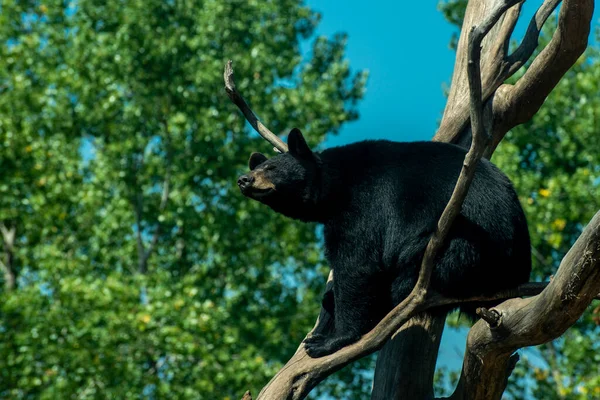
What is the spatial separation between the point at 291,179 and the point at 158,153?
11.1 meters

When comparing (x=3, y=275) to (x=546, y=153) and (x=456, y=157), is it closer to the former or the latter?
(x=546, y=153)

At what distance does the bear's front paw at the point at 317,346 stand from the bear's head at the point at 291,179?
0.83 metres

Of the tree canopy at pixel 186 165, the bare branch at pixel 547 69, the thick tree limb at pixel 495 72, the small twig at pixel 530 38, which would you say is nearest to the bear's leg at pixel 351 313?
the thick tree limb at pixel 495 72

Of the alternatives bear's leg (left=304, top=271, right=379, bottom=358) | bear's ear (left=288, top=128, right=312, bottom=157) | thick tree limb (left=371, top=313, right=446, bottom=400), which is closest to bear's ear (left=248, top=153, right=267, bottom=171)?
bear's ear (left=288, top=128, right=312, bottom=157)

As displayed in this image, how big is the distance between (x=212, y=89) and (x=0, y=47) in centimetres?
450

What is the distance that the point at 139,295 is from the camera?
13.9 m

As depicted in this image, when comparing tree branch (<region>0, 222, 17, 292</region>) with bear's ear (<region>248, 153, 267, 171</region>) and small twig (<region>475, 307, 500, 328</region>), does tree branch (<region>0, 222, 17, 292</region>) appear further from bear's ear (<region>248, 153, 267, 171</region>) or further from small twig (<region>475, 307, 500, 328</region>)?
small twig (<region>475, 307, 500, 328</region>)

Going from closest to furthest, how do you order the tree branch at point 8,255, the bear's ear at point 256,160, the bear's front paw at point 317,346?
1. the bear's front paw at point 317,346
2. the bear's ear at point 256,160
3. the tree branch at point 8,255

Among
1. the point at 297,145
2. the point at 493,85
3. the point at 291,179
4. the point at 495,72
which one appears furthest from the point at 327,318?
the point at 495,72

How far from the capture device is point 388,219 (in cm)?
523

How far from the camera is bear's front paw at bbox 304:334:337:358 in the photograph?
512 cm

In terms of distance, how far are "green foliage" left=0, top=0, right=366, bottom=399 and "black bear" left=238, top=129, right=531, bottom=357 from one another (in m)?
8.71

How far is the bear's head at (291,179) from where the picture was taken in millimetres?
5605

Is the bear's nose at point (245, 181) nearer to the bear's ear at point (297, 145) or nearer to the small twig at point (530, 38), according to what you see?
the bear's ear at point (297, 145)
